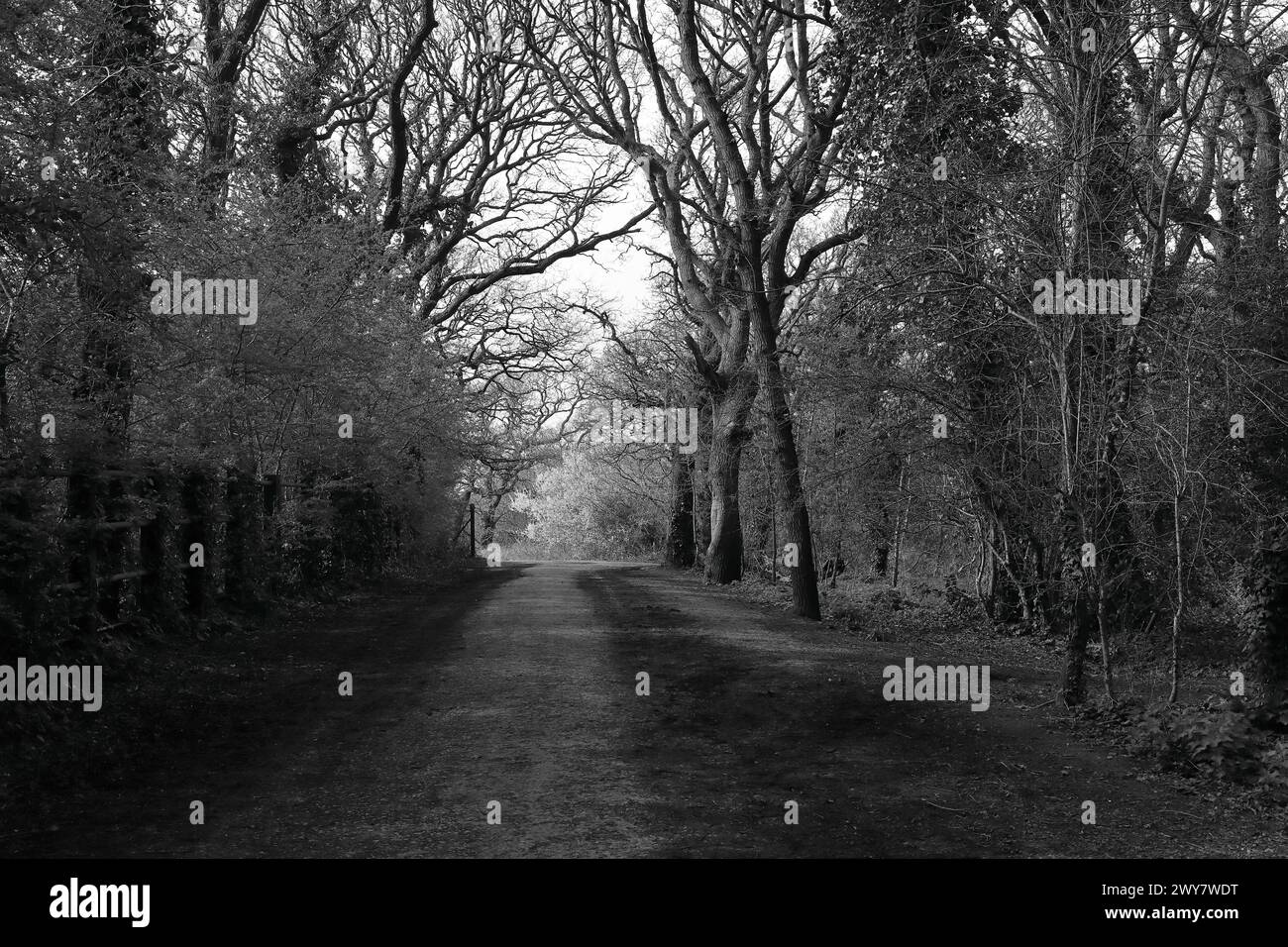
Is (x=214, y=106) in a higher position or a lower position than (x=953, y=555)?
higher

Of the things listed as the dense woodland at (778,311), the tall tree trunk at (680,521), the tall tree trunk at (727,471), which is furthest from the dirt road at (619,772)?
the tall tree trunk at (680,521)

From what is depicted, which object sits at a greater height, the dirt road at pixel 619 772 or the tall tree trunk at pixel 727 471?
the tall tree trunk at pixel 727 471

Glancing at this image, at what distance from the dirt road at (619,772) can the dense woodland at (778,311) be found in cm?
185

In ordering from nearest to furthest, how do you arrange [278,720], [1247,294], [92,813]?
[92,813] → [278,720] → [1247,294]

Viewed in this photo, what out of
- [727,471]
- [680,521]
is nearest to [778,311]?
[727,471]

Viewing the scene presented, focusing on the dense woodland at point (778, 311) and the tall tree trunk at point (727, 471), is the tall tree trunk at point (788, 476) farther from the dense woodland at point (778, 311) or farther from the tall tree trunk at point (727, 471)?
the tall tree trunk at point (727, 471)

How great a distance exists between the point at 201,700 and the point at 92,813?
2989 mm

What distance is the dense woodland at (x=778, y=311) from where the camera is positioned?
9328 millimetres

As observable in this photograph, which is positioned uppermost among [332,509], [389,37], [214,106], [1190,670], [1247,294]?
[389,37]

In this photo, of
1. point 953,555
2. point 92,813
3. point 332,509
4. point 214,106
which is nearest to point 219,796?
point 92,813

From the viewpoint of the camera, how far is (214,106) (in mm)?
17484

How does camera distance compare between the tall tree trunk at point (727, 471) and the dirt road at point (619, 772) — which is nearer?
the dirt road at point (619, 772)

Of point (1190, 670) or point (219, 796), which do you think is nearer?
point (219, 796)

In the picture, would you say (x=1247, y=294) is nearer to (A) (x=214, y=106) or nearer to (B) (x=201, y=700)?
(B) (x=201, y=700)
